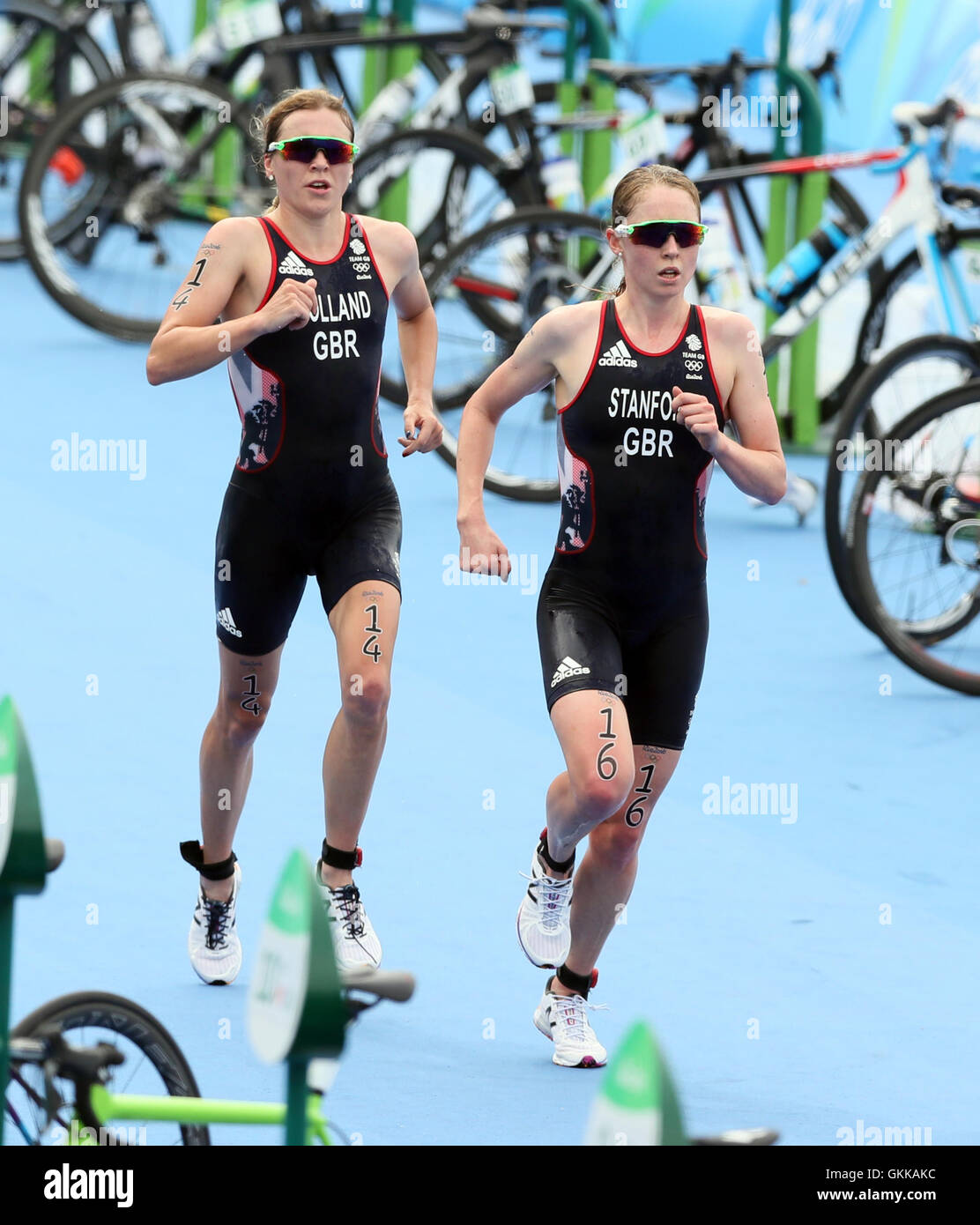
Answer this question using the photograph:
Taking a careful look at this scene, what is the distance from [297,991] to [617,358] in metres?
2.39

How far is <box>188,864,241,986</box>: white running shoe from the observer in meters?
5.14

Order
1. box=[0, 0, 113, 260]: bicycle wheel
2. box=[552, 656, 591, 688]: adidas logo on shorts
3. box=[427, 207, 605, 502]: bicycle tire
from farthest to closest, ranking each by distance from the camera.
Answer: box=[0, 0, 113, 260]: bicycle wheel, box=[427, 207, 605, 502]: bicycle tire, box=[552, 656, 591, 688]: adidas logo on shorts

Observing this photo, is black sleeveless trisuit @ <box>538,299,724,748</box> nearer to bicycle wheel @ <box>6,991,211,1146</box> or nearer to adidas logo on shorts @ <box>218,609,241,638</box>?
adidas logo on shorts @ <box>218,609,241,638</box>

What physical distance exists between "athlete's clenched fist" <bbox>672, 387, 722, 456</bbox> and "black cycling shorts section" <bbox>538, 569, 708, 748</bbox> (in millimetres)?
422

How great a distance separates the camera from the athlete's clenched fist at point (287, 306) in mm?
4809

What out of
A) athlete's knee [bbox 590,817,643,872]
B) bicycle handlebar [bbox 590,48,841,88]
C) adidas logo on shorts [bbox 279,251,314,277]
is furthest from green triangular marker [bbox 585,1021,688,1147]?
bicycle handlebar [bbox 590,48,841,88]

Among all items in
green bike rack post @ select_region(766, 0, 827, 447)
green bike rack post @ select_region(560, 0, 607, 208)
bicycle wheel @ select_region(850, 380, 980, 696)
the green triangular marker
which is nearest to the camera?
the green triangular marker

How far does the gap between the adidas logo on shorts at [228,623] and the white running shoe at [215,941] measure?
2.01ft

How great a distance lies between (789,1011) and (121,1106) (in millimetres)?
2417

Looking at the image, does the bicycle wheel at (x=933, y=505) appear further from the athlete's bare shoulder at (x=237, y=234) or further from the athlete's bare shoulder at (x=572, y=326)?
the athlete's bare shoulder at (x=237, y=234)

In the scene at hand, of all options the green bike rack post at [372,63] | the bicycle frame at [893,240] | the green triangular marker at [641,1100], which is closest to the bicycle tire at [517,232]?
the bicycle frame at [893,240]
